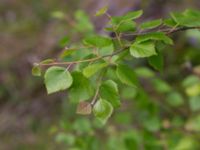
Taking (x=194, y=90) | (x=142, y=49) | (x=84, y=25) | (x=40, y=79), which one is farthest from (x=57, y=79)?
(x=40, y=79)

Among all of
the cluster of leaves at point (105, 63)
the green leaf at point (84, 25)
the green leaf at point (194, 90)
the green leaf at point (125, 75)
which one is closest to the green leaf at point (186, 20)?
the cluster of leaves at point (105, 63)

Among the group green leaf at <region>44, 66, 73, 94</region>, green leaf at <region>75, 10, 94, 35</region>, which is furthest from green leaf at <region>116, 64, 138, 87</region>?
green leaf at <region>75, 10, 94, 35</region>

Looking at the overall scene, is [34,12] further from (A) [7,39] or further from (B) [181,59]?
(B) [181,59]

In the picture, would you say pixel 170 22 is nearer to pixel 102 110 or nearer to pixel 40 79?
pixel 102 110

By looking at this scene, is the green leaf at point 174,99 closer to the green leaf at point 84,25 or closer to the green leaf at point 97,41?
the green leaf at point 84,25

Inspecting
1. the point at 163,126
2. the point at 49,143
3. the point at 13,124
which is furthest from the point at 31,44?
the point at 163,126
